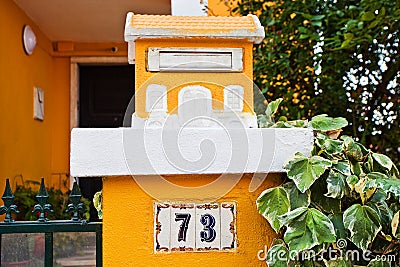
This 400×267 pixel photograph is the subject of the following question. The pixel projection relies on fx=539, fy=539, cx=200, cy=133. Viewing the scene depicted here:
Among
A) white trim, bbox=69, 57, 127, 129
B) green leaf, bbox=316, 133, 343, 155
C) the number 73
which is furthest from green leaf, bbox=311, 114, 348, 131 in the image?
white trim, bbox=69, 57, 127, 129

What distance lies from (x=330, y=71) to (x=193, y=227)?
1803 millimetres

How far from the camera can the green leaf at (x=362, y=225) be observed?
5.30 ft

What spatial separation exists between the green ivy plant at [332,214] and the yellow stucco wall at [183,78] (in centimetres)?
37

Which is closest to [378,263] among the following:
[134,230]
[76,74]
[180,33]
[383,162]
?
[383,162]

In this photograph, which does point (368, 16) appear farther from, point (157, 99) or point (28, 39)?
point (28, 39)

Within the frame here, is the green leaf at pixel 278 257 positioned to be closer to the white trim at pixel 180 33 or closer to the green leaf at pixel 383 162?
the green leaf at pixel 383 162

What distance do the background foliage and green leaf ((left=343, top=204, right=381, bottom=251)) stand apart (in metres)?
1.47

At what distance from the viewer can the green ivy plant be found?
63.1 inches

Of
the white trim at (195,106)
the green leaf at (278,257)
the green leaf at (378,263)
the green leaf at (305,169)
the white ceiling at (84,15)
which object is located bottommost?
the green leaf at (378,263)

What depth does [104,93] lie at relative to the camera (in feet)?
21.9

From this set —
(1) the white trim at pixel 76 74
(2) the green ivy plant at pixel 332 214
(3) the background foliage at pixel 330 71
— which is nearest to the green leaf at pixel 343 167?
(2) the green ivy plant at pixel 332 214

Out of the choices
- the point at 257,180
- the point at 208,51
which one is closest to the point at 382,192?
the point at 257,180

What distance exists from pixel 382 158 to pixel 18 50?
4.10m

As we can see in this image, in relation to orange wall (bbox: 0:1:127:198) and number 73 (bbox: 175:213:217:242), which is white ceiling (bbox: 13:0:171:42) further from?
number 73 (bbox: 175:213:217:242)
